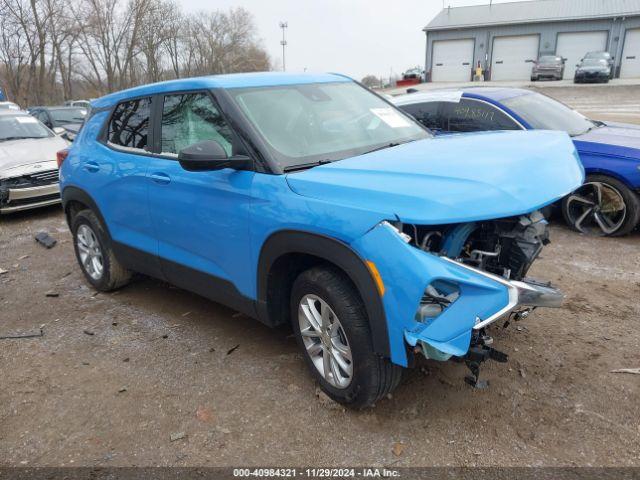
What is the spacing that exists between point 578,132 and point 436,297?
4.74 meters

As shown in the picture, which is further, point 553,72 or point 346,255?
point 553,72

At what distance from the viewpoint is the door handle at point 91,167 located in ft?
14.4

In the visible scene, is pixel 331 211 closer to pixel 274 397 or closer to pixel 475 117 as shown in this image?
pixel 274 397

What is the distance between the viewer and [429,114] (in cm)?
660

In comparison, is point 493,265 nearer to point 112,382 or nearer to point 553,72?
point 112,382

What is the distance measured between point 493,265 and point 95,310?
3.57m

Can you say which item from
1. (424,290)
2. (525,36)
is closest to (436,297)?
(424,290)

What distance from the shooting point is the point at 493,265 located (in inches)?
106

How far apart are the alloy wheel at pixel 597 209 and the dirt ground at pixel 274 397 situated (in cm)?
119

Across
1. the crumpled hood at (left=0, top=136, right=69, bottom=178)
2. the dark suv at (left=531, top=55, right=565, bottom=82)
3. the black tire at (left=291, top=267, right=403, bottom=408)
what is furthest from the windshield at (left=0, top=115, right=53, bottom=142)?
the dark suv at (left=531, top=55, right=565, bottom=82)

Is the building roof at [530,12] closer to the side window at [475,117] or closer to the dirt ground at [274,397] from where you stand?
the side window at [475,117]

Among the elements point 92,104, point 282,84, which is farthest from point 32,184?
point 282,84

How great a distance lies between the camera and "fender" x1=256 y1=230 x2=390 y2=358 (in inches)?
96.2

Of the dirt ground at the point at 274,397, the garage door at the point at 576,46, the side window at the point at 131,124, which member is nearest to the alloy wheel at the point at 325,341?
the dirt ground at the point at 274,397
